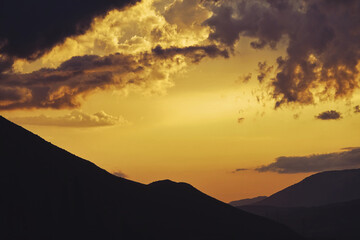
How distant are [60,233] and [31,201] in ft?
42.5

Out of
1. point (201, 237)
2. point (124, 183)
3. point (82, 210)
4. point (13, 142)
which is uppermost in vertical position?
point (13, 142)

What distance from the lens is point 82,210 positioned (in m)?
126

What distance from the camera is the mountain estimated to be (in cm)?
11569

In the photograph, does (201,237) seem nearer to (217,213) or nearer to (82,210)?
A: (217,213)

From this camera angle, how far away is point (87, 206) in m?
128

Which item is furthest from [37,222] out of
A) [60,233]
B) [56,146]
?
[56,146]

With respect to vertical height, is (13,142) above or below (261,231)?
above

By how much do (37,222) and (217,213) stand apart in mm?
63482

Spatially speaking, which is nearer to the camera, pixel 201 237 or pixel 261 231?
pixel 201 237

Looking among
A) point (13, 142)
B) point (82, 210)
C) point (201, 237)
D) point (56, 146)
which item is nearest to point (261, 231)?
point (201, 237)

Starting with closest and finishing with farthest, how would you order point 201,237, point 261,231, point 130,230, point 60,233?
1. point 60,233
2. point 130,230
3. point 201,237
4. point 261,231

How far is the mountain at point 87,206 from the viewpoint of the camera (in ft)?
380

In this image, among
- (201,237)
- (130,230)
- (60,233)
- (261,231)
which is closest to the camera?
(60,233)

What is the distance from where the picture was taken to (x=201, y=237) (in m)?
133
